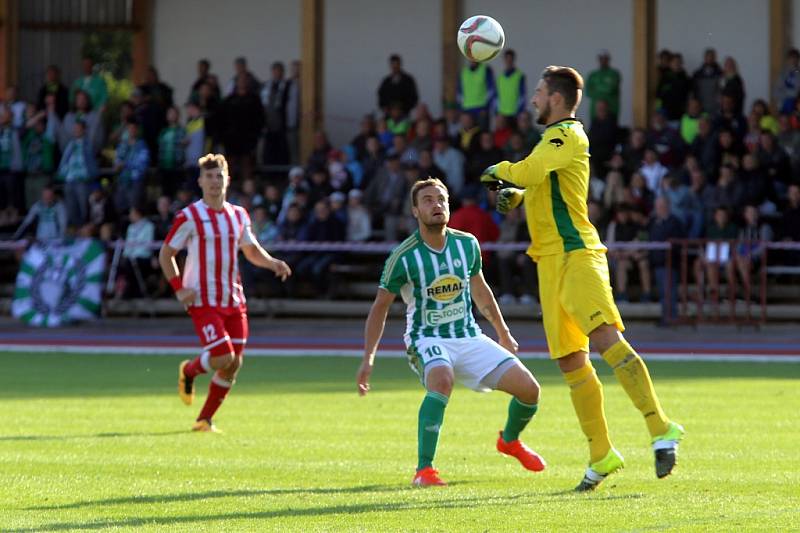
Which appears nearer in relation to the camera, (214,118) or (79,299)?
(79,299)

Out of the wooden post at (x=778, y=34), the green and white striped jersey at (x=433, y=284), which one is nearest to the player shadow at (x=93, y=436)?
the green and white striped jersey at (x=433, y=284)

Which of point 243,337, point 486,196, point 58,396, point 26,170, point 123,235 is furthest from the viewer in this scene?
point 26,170

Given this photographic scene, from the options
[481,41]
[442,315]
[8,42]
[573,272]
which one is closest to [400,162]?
[8,42]

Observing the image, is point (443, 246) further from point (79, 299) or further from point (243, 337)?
point (79, 299)

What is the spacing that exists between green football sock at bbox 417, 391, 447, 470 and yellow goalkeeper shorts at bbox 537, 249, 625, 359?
718 mm

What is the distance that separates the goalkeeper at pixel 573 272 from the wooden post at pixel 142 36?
22415 mm

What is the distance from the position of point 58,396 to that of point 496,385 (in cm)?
651

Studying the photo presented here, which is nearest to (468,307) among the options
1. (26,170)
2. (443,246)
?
(443,246)

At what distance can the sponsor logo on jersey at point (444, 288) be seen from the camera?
896 centimetres

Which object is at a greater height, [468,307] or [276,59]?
[276,59]

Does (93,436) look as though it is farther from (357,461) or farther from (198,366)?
(357,461)

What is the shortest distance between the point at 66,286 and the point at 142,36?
8063 millimetres

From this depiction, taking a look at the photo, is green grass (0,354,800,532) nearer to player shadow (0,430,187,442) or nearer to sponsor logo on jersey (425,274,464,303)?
player shadow (0,430,187,442)

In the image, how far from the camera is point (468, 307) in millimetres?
9164
